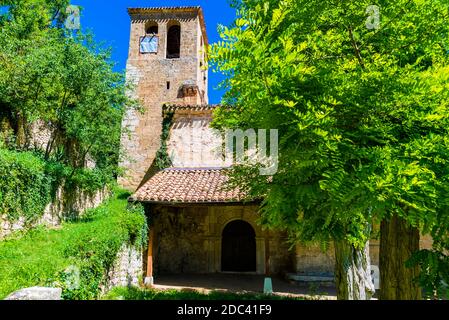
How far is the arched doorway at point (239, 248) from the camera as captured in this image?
12594mm

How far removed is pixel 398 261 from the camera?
4707mm

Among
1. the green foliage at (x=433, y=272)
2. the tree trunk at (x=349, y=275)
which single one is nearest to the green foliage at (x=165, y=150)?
the tree trunk at (x=349, y=275)

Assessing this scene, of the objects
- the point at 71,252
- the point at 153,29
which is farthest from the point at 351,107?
the point at 153,29

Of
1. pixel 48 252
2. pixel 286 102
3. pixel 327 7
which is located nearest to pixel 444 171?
pixel 286 102

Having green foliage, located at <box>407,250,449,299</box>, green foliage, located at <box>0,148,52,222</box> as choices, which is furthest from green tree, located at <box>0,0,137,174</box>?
green foliage, located at <box>407,250,449,299</box>

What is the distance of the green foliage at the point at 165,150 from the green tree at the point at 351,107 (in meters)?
10.1

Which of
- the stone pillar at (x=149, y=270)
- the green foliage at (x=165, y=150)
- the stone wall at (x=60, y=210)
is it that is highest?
the green foliage at (x=165, y=150)

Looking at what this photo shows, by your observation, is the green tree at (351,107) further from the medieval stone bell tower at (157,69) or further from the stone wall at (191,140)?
the medieval stone bell tower at (157,69)

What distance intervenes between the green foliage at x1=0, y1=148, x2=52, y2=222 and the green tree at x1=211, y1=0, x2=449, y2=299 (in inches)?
252

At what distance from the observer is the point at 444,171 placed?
11.1ft

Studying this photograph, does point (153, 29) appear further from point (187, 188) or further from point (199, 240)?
point (199, 240)

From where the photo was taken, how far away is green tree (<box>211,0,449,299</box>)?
3.28m

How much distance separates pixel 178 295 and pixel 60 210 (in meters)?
4.44

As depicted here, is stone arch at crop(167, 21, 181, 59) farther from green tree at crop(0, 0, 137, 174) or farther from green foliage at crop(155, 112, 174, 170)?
green tree at crop(0, 0, 137, 174)
